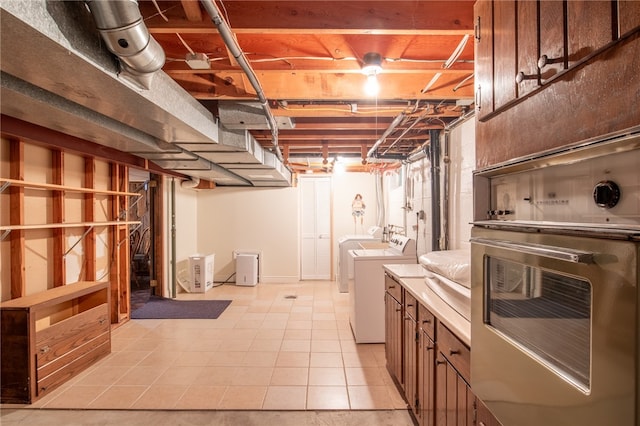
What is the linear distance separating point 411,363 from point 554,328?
151 centimetres

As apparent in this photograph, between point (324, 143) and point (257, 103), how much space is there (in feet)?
5.87

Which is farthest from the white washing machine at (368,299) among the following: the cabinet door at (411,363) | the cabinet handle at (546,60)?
the cabinet handle at (546,60)

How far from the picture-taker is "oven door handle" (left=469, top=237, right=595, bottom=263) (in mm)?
631

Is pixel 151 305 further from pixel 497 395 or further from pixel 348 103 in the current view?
pixel 497 395

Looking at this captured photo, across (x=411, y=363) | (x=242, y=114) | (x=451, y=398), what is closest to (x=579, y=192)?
(x=451, y=398)

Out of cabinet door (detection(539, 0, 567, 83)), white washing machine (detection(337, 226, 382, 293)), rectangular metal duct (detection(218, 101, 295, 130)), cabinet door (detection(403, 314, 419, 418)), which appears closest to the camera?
cabinet door (detection(539, 0, 567, 83))

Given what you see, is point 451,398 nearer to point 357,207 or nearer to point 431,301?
point 431,301

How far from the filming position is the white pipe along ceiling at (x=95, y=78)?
3.55 feet

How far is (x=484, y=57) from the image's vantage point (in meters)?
1.14

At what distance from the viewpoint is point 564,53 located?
0.75 meters

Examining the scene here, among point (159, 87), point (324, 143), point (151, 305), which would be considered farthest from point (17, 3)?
point (151, 305)

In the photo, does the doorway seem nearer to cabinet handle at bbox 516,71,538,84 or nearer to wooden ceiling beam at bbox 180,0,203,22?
wooden ceiling beam at bbox 180,0,203,22

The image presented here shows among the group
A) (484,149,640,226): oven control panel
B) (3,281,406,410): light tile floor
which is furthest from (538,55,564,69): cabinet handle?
(3,281,406,410): light tile floor

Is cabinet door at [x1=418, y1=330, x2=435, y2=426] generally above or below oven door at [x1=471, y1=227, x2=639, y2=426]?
below
